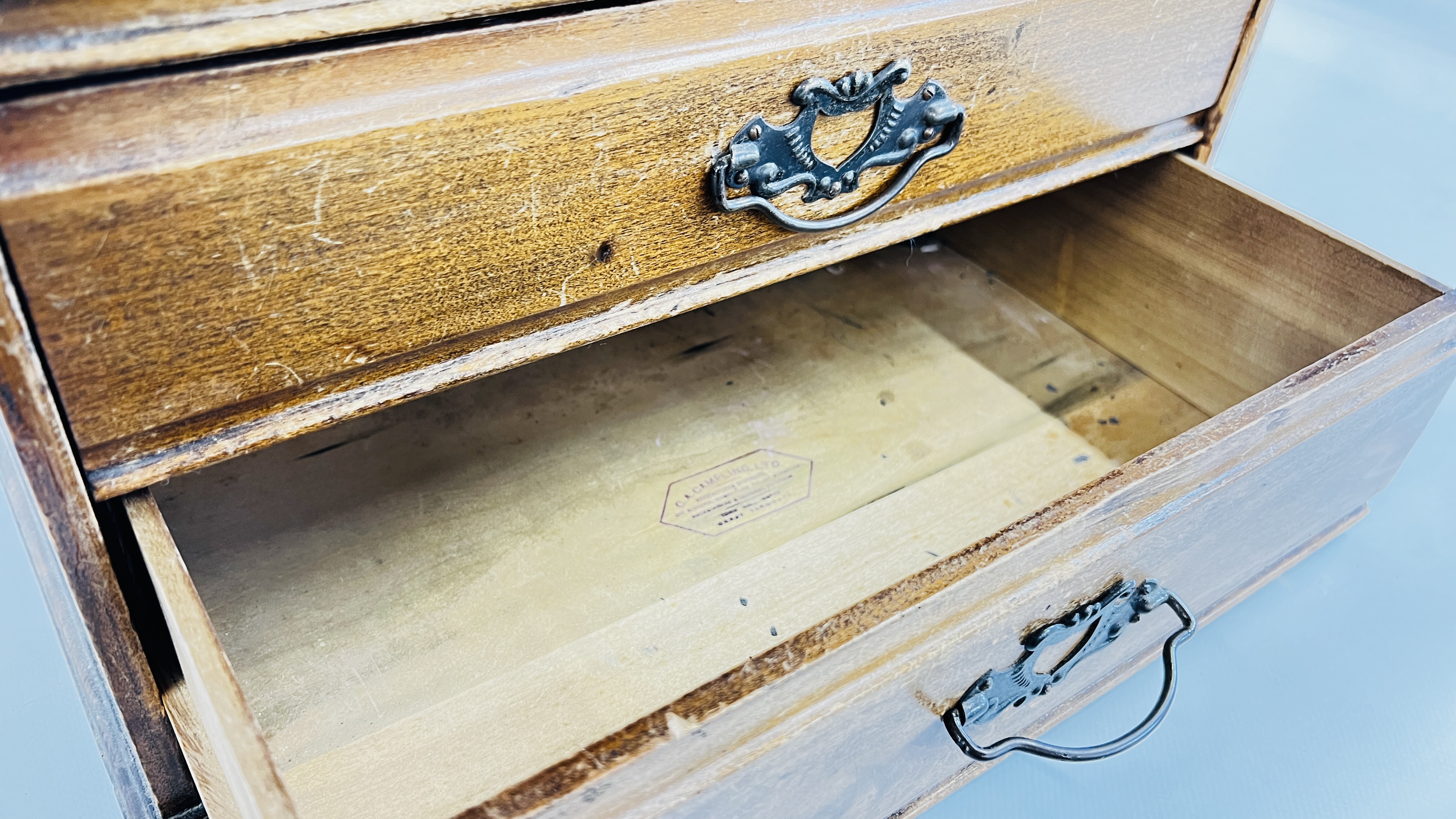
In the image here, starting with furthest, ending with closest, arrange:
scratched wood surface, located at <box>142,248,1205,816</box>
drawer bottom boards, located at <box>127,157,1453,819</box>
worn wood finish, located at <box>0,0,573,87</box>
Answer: scratched wood surface, located at <box>142,248,1205,816</box> → drawer bottom boards, located at <box>127,157,1453,819</box> → worn wood finish, located at <box>0,0,573,87</box>

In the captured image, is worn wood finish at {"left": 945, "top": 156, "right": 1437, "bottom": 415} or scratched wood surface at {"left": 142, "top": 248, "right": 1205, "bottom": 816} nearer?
scratched wood surface at {"left": 142, "top": 248, "right": 1205, "bottom": 816}

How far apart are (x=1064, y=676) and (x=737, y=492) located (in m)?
0.26

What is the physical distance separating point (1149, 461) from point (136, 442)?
436mm

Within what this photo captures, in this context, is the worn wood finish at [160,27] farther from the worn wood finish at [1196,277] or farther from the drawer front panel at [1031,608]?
the worn wood finish at [1196,277]

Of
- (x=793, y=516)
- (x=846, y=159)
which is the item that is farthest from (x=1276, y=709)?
(x=846, y=159)

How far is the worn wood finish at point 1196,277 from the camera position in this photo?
662 mm

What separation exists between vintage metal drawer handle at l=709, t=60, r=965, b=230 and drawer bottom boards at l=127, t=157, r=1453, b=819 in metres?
0.20

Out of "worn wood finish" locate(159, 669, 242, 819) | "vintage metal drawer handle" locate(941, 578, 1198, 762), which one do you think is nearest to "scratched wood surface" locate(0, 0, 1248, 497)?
"worn wood finish" locate(159, 669, 242, 819)

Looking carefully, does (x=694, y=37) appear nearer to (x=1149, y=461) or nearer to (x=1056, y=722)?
(x=1149, y=461)

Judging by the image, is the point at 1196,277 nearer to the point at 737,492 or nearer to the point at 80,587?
the point at 737,492

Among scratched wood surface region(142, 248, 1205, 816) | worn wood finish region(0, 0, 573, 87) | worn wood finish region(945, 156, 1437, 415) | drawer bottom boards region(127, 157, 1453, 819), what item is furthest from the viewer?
worn wood finish region(945, 156, 1437, 415)

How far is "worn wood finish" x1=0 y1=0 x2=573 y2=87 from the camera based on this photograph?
301 mm

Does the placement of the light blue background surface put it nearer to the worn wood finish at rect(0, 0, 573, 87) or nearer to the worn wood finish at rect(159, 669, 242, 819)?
the worn wood finish at rect(159, 669, 242, 819)

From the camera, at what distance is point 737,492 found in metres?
0.70
